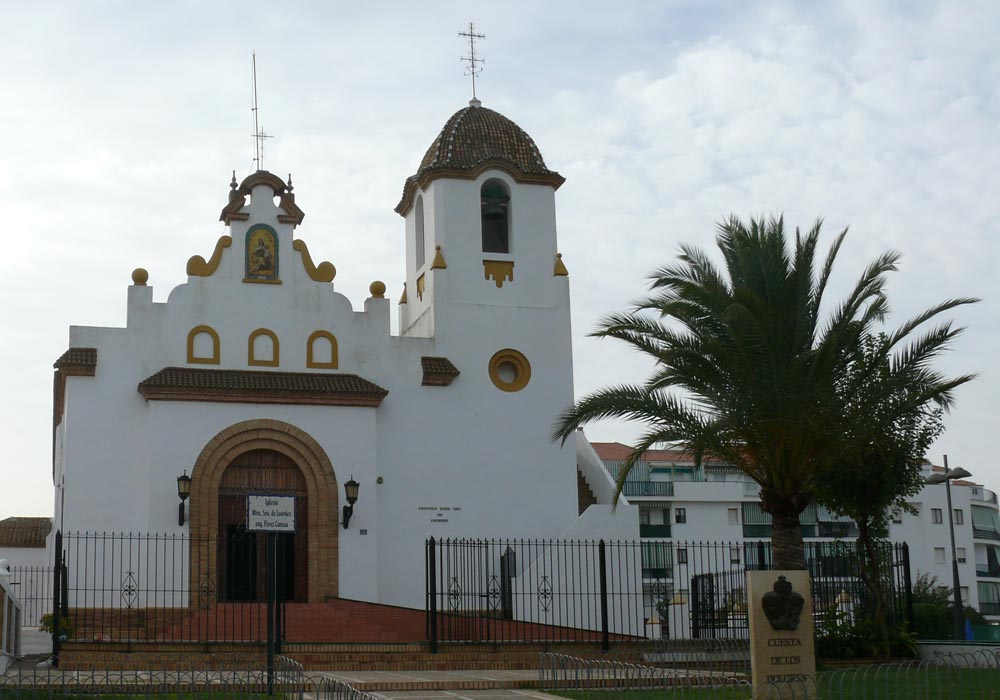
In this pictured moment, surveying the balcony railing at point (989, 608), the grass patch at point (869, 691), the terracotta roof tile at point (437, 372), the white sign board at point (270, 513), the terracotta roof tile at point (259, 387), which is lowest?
the balcony railing at point (989, 608)

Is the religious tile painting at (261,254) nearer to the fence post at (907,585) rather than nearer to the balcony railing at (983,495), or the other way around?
the fence post at (907,585)

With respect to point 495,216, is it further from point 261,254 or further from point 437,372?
point 261,254

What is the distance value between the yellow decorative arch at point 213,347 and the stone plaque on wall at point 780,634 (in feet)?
47.1

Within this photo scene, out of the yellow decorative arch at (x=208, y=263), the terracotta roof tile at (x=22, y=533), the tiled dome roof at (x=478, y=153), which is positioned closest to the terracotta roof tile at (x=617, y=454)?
the terracotta roof tile at (x=22, y=533)

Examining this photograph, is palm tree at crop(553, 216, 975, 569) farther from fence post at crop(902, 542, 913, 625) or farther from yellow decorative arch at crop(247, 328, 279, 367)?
yellow decorative arch at crop(247, 328, 279, 367)

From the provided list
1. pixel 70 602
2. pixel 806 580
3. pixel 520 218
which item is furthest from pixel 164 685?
pixel 520 218

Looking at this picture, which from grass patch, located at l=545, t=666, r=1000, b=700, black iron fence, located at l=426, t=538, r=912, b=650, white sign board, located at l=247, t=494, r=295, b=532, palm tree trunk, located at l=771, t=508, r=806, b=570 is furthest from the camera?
black iron fence, located at l=426, t=538, r=912, b=650

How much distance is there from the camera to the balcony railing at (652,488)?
56.9 m

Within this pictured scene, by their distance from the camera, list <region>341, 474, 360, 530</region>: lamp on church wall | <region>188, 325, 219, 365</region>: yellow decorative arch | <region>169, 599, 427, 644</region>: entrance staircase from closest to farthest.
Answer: <region>169, 599, 427, 644</region>: entrance staircase
<region>341, 474, 360, 530</region>: lamp on church wall
<region>188, 325, 219, 365</region>: yellow decorative arch

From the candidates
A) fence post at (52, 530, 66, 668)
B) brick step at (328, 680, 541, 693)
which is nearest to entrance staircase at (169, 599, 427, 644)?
fence post at (52, 530, 66, 668)

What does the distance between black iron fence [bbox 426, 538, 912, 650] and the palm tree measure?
3113 millimetres

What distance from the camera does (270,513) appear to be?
52.0 feet

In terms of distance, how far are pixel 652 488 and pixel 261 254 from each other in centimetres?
3394

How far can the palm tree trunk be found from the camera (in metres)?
18.7
